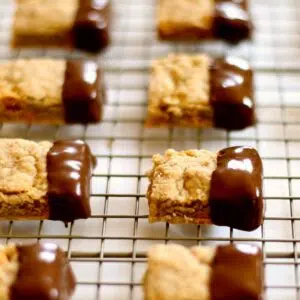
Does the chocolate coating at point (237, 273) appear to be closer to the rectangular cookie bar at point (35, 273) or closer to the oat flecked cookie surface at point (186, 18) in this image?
the rectangular cookie bar at point (35, 273)

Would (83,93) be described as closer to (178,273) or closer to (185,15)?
(185,15)

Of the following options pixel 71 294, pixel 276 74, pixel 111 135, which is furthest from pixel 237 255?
pixel 276 74

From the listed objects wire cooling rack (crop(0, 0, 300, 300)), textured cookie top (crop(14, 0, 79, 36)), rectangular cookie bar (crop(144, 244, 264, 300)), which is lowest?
wire cooling rack (crop(0, 0, 300, 300))

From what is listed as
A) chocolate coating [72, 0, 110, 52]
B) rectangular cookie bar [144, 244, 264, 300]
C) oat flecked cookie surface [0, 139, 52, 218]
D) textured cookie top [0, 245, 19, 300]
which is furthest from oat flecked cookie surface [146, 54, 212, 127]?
textured cookie top [0, 245, 19, 300]

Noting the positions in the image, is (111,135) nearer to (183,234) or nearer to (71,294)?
(183,234)

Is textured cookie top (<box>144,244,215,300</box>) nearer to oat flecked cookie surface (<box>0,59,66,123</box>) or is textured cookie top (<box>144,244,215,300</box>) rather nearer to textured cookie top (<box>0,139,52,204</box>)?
textured cookie top (<box>0,139,52,204</box>)

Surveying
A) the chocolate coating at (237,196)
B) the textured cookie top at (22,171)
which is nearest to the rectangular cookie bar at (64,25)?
the textured cookie top at (22,171)

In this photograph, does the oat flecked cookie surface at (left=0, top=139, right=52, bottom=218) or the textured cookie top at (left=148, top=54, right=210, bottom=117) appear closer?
the oat flecked cookie surface at (left=0, top=139, right=52, bottom=218)

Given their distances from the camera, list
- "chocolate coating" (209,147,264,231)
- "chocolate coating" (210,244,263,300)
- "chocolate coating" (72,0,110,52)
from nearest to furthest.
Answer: "chocolate coating" (210,244,263,300) < "chocolate coating" (209,147,264,231) < "chocolate coating" (72,0,110,52)
